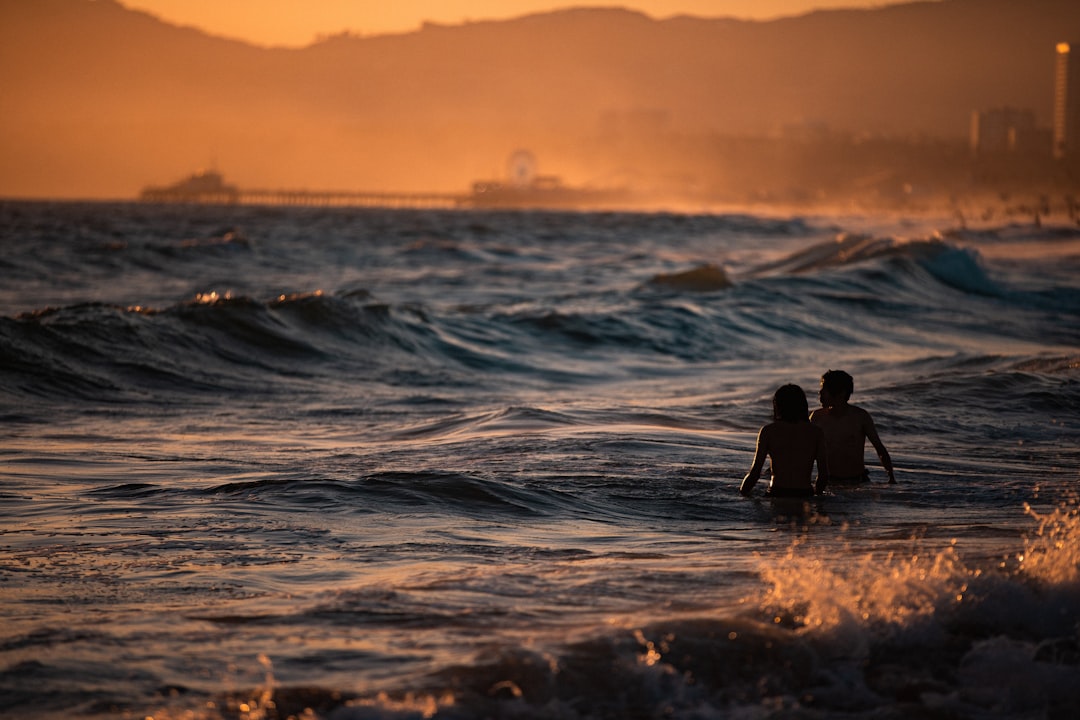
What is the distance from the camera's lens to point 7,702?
4.09m

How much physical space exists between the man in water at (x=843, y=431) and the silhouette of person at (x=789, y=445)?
436 mm

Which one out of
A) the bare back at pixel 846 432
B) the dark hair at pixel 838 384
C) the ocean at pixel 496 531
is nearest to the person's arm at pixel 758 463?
the ocean at pixel 496 531

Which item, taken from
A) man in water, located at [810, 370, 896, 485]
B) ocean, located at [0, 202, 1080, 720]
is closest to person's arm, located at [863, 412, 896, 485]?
man in water, located at [810, 370, 896, 485]

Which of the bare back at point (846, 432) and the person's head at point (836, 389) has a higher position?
the person's head at point (836, 389)

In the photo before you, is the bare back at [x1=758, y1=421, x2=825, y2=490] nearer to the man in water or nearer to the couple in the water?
the couple in the water

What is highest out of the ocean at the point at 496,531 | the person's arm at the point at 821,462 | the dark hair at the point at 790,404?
the dark hair at the point at 790,404

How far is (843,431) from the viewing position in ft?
25.9

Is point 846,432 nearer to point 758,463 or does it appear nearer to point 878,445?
point 878,445

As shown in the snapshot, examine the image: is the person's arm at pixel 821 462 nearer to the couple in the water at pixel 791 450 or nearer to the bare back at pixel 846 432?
the couple in the water at pixel 791 450

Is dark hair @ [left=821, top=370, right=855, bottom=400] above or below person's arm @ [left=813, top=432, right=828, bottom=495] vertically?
above

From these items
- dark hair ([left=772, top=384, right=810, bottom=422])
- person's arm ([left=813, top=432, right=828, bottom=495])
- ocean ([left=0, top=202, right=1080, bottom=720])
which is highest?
dark hair ([left=772, top=384, right=810, bottom=422])

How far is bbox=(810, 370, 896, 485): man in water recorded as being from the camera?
25.8 feet

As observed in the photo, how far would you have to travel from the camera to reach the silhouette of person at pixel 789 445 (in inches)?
293

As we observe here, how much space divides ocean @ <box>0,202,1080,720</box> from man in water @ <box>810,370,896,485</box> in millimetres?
145
